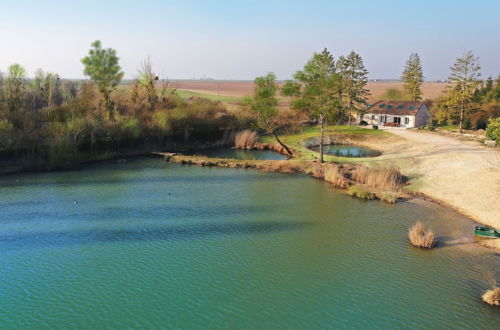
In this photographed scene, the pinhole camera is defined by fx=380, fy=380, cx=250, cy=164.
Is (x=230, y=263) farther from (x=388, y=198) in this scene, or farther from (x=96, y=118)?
(x=96, y=118)

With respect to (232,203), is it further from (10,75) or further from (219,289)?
(10,75)

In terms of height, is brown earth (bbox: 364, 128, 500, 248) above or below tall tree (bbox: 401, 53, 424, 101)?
below

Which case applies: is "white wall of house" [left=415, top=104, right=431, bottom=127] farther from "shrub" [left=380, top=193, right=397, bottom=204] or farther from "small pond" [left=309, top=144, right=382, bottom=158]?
"shrub" [left=380, top=193, right=397, bottom=204]

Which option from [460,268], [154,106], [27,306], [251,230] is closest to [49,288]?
[27,306]

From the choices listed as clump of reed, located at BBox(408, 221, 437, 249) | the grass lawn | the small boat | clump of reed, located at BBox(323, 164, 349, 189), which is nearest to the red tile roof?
the grass lawn

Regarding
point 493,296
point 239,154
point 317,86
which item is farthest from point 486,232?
point 239,154

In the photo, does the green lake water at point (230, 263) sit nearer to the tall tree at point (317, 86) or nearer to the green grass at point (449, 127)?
the tall tree at point (317, 86)
